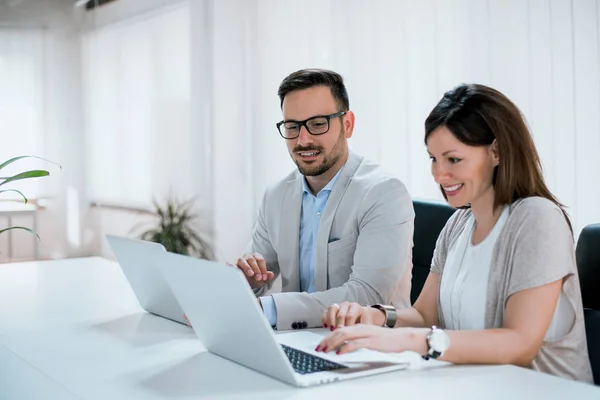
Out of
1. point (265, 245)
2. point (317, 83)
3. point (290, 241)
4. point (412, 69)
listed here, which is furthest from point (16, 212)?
point (317, 83)

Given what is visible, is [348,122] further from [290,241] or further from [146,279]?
[146,279]

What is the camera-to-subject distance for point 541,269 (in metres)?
1.58

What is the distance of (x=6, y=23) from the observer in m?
5.53

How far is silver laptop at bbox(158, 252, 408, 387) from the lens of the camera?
1.37m

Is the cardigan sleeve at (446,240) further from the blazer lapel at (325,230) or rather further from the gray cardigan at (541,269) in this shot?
the blazer lapel at (325,230)

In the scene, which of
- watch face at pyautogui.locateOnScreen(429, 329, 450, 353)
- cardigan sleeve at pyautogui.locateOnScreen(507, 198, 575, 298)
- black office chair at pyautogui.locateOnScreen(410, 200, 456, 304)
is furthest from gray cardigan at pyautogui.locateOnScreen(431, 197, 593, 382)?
black office chair at pyautogui.locateOnScreen(410, 200, 456, 304)

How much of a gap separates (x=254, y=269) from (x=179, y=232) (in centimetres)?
349

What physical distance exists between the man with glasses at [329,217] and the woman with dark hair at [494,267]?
351 millimetres

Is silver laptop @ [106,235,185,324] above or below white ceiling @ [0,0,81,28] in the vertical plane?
below

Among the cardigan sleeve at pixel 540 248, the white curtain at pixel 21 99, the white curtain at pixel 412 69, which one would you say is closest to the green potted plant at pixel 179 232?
the white curtain at pixel 412 69

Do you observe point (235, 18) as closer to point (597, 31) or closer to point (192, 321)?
point (597, 31)

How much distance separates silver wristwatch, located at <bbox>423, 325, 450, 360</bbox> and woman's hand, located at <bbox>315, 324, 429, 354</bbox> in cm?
2

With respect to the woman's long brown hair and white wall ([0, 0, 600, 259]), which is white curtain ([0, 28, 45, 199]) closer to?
white wall ([0, 0, 600, 259])

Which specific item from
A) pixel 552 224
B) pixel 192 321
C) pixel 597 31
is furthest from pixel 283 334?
pixel 597 31
